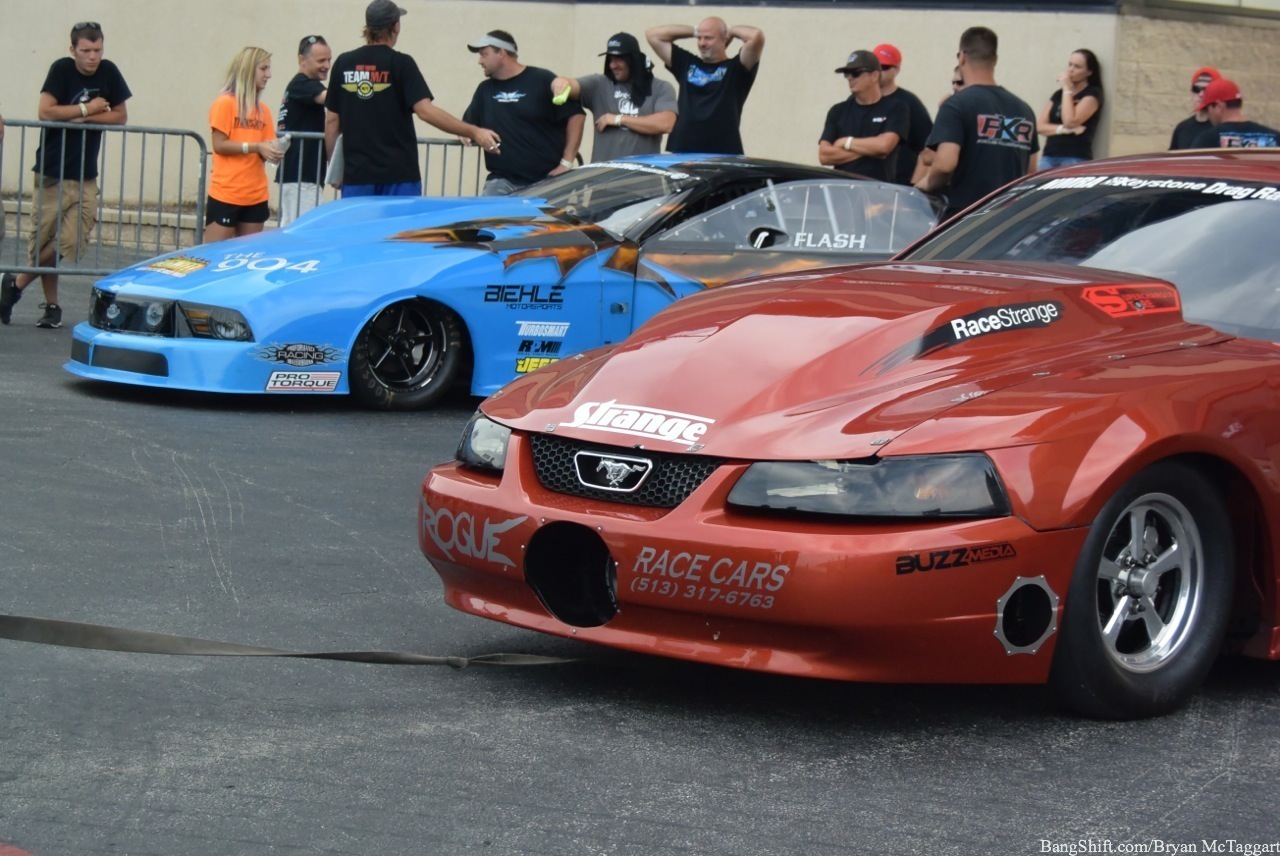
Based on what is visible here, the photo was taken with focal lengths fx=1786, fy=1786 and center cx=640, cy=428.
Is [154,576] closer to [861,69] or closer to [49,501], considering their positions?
[49,501]

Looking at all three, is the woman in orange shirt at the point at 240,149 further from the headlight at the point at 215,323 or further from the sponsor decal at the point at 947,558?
the sponsor decal at the point at 947,558

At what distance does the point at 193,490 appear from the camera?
6469 mm

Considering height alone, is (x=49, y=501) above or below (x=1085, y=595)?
below

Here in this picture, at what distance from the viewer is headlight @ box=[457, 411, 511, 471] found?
4.34 metres

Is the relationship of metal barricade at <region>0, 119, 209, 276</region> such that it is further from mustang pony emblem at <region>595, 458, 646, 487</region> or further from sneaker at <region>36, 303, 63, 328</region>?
mustang pony emblem at <region>595, 458, 646, 487</region>

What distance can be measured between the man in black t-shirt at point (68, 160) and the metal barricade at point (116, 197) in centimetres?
2

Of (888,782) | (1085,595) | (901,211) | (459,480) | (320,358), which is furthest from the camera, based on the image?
(901,211)

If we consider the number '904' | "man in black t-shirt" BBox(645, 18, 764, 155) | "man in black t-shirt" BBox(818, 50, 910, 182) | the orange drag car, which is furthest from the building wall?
the orange drag car

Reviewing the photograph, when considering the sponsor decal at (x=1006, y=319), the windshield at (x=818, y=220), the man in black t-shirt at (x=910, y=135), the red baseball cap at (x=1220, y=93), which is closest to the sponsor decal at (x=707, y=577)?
the sponsor decal at (x=1006, y=319)

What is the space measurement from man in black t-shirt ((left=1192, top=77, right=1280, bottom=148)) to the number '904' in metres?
5.17

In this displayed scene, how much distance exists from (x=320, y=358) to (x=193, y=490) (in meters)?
1.77

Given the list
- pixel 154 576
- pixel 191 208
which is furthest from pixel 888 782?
pixel 191 208

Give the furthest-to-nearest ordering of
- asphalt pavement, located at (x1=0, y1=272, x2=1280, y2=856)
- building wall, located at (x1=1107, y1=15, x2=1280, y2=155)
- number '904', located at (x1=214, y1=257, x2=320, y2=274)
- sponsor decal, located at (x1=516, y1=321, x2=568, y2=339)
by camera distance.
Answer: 1. building wall, located at (x1=1107, y1=15, x2=1280, y2=155)
2. sponsor decal, located at (x1=516, y1=321, x2=568, y2=339)
3. number '904', located at (x1=214, y1=257, x2=320, y2=274)
4. asphalt pavement, located at (x1=0, y1=272, x2=1280, y2=856)

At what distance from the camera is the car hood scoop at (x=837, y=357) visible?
3.99 meters
